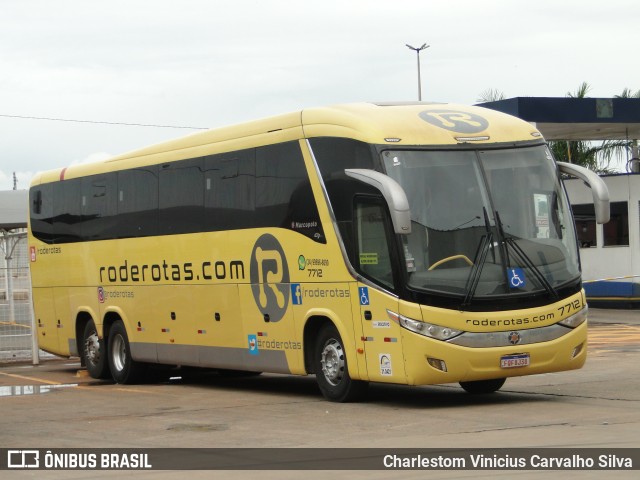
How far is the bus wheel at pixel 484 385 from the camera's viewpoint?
1664cm

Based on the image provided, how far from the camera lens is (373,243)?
15234 mm

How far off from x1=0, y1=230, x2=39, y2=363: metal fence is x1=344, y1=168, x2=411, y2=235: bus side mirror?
1355cm

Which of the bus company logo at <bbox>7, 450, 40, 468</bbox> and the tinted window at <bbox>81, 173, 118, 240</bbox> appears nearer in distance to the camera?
the bus company logo at <bbox>7, 450, 40, 468</bbox>

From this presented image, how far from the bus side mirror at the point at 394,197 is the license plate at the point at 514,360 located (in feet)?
6.22

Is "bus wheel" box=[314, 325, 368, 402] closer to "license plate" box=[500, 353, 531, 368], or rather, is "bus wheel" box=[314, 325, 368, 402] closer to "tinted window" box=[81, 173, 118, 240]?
"license plate" box=[500, 353, 531, 368]

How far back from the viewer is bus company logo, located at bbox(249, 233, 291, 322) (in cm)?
1708

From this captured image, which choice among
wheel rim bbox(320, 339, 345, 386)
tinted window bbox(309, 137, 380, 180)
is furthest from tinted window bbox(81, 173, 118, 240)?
wheel rim bbox(320, 339, 345, 386)

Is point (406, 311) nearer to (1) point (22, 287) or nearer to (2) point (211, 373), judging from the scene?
(2) point (211, 373)

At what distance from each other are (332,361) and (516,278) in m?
2.62

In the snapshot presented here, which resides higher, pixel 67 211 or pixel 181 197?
pixel 181 197

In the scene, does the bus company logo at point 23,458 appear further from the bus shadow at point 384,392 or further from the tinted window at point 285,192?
the tinted window at point 285,192

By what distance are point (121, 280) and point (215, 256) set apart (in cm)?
337

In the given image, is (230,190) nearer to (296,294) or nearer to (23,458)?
(296,294)

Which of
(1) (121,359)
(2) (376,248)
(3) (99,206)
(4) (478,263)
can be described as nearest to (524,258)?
(4) (478,263)
